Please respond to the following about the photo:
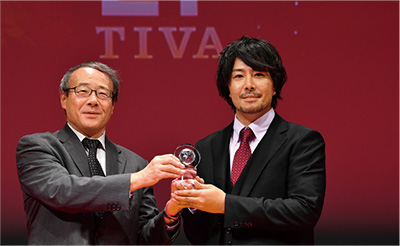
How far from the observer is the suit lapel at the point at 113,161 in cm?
263

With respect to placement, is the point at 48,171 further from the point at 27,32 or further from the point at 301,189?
the point at 27,32

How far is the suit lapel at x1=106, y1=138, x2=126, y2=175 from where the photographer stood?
103 inches

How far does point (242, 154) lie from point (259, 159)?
107mm

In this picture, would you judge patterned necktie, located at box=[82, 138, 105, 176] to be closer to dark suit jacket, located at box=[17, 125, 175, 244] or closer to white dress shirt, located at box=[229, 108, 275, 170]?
dark suit jacket, located at box=[17, 125, 175, 244]

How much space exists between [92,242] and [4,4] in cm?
246

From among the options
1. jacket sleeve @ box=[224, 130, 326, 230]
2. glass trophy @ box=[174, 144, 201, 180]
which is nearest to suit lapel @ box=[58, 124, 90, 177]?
glass trophy @ box=[174, 144, 201, 180]

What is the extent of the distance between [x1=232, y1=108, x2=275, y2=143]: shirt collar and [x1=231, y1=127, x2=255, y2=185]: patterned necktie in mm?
23

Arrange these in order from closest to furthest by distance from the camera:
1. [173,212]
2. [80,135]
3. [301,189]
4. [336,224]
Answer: [301,189] < [173,212] < [80,135] < [336,224]

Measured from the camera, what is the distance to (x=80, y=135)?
2662 mm

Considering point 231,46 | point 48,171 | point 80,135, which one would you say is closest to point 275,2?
point 231,46

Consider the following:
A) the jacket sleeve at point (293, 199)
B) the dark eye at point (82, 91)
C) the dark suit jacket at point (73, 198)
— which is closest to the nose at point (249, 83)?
the jacket sleeve at point (293, 199)

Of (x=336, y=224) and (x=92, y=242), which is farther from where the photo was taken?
(x=336, y=224)

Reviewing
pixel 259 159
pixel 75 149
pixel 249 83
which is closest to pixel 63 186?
pixel 75 149

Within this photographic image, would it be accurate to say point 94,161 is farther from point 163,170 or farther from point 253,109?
point 253,109
